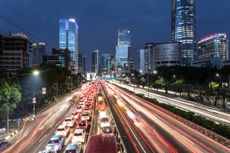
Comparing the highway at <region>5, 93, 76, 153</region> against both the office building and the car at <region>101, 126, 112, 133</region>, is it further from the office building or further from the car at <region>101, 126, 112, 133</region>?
the office building

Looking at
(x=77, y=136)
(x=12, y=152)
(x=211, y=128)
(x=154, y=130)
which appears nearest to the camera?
(x=12, y=152)

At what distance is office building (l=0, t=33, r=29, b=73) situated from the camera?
160m

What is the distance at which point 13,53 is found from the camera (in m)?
163

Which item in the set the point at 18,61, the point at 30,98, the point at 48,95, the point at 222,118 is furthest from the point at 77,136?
the point at 18,61

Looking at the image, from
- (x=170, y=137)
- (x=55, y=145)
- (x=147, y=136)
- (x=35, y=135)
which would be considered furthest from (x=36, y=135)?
(x=170, y=137)

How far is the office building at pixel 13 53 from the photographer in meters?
160

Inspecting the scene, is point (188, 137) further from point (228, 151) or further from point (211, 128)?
point (228, 151)

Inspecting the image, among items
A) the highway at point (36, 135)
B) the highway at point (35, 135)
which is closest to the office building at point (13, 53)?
the highway at point (35, 135)

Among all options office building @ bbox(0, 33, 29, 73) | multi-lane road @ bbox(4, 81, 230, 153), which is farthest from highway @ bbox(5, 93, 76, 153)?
office building @ bbox(0, 33, 29, 73)

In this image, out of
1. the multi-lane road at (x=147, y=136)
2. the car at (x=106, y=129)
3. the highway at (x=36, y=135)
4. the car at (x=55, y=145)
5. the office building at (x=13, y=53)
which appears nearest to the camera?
the car at (x=55, y=145)

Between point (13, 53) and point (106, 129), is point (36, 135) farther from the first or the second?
point (13, 53)

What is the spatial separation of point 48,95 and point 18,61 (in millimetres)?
79342

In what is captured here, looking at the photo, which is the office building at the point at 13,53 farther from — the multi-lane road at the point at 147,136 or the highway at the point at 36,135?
the multi-lane road at the point at 147,136

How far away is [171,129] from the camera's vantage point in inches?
1578
